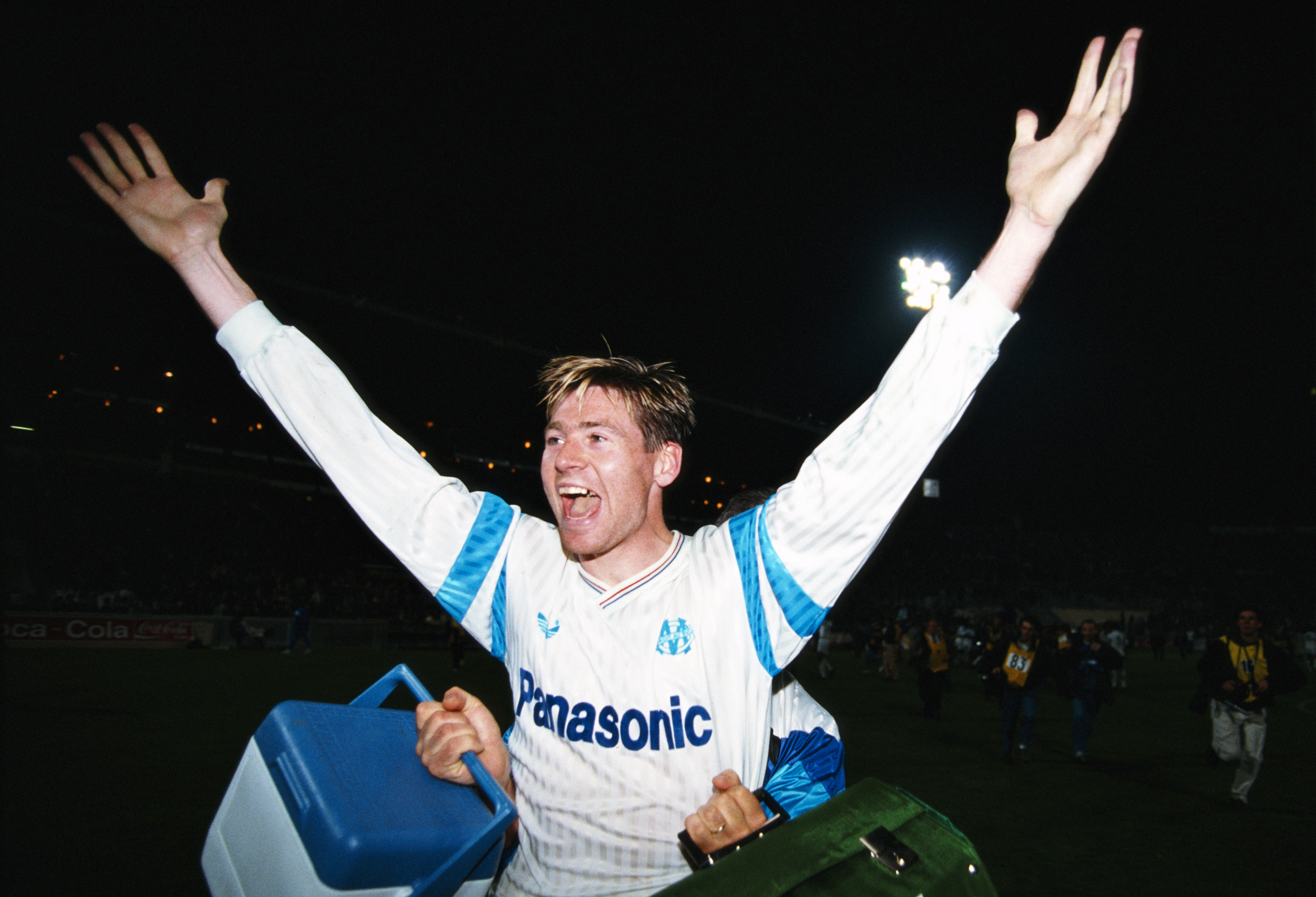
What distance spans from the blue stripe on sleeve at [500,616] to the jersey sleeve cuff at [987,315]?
1311mm

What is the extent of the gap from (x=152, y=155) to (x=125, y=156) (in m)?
0.07

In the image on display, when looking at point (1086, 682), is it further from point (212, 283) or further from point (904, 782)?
point (212, 283)

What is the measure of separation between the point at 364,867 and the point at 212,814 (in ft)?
20.6

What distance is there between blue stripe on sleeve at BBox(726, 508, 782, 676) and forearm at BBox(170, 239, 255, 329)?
1.44 meters

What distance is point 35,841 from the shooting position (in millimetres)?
5586

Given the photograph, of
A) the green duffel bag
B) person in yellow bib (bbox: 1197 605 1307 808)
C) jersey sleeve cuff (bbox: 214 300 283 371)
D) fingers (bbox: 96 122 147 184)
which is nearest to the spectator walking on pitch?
person in yellow bib (bbox: 1197 605 1307 808)

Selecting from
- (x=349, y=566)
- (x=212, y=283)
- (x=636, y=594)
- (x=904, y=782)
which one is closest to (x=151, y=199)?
(x=212, y=283)

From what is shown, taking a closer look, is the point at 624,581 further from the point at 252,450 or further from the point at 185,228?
the point at 252,450

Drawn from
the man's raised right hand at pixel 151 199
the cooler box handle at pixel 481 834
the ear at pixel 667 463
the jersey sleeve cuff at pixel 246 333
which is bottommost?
the cooler box handle at pixel 481 834

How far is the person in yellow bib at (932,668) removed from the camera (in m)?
13.7

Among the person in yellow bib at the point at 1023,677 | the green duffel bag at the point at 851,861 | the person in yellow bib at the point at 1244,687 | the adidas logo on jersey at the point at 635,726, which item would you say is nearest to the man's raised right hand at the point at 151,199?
→ the adidas logo on jersey at the point at 635,726

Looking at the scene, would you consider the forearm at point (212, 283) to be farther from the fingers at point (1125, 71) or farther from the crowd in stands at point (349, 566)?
the crowd in stands at point (349, 566)

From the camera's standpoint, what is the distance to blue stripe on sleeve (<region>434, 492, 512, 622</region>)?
6.80ft

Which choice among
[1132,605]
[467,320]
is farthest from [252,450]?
[1132,605]
